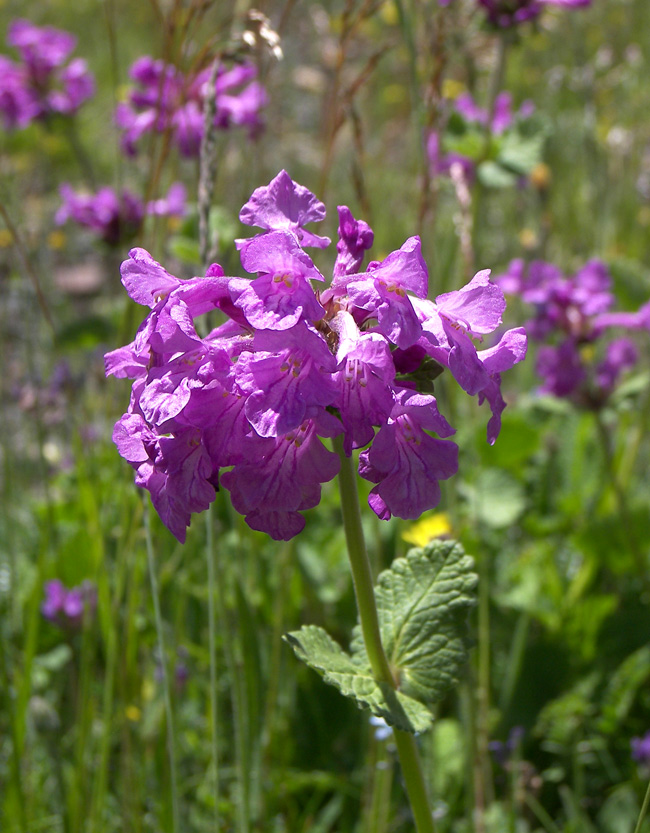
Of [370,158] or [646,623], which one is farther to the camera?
[370,158]

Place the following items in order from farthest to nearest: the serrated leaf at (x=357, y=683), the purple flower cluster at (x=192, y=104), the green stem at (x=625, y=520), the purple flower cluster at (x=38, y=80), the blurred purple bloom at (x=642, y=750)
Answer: the purple flower cluster at (x=38, y=80), the purple flower cluster at (x=192, y=104), the green stem at (x=625, y=520), the blurred purple bloom at (x=642, y=750), the serrated leaf at (x=357, y=683)

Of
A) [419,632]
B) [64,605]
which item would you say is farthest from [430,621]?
[64,605]

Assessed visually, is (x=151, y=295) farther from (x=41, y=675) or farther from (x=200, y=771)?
Result: (x=41, y=675)

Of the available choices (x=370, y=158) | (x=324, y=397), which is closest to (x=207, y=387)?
(x=324, y=397)

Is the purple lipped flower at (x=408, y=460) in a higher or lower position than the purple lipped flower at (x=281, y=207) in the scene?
A: lower

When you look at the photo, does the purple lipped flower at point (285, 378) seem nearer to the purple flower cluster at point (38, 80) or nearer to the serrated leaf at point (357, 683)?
the serrated leaf at point (357, 683)

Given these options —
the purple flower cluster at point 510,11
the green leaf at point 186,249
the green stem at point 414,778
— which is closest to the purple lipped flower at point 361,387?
the green stem at point 414,778

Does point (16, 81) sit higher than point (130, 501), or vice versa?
point (16, 81)
